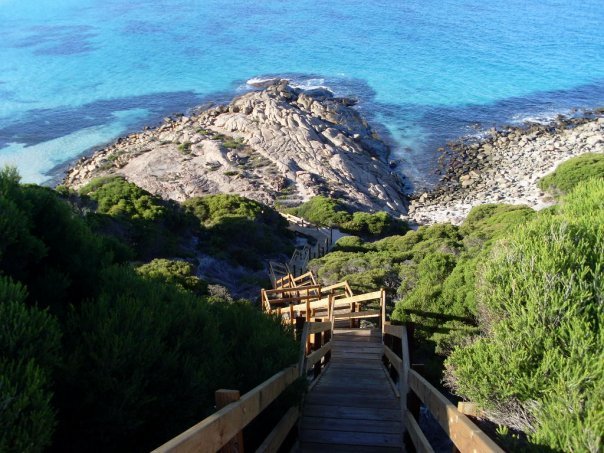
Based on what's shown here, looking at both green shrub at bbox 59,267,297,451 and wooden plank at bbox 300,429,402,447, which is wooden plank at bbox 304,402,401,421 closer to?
wooden plank at bbox 300,429,402,447

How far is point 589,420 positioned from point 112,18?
10027 cm

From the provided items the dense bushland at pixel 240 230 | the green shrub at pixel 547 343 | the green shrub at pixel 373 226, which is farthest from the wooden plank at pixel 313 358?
the green shrub at pixel 373 226

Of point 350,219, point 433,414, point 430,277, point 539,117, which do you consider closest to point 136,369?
point 433,414

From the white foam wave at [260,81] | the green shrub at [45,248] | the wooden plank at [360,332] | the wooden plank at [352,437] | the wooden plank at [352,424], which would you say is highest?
the white foam wave at [260,81]

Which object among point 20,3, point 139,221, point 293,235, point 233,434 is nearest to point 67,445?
point 233,434

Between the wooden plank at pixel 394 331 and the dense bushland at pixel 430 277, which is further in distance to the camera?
the dense bushland at pixel 430 277

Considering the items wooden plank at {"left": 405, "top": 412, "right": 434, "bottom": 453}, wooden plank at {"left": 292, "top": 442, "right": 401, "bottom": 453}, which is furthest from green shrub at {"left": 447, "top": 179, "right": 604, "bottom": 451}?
wooden plank at {"left": 292, "top": 442, "right": 401, "bottom": 453}

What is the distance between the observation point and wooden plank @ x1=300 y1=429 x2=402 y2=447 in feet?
16.9

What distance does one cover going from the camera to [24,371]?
8.21 feet

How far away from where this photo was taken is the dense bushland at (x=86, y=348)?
8.43ft

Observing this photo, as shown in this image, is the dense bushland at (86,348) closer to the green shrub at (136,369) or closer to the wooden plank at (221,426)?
the green shrub at (136,369)

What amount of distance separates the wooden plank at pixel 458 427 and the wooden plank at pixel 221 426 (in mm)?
1206

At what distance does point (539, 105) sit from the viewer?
48156mm

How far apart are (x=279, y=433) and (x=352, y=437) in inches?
53.9
